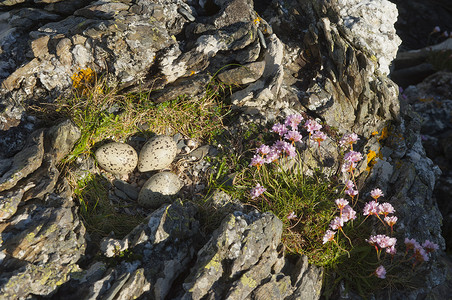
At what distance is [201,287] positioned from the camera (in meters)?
3.24

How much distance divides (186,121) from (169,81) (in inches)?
25.4

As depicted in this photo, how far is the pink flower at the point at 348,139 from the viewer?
468 centimetres

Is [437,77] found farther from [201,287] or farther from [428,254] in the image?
[201,287]

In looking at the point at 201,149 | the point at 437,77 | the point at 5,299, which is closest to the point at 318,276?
the point at 201,149

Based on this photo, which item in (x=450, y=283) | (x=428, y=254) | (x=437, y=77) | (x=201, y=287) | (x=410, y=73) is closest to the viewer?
Answer: (x=201, y=287)

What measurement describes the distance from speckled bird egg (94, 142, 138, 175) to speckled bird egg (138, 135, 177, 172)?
121 millimetres

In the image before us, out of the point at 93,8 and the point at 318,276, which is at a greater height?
A: the point at 93,8

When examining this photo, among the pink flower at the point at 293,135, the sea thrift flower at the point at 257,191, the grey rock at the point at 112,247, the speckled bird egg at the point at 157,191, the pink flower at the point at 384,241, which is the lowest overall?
the pink flower at the point at 384,241

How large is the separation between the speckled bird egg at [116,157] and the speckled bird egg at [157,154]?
0.12 meters

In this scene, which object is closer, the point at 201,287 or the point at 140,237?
the point at 201,287

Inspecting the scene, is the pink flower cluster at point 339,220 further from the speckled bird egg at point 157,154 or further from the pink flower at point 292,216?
the speckled bird egg at point 157,154

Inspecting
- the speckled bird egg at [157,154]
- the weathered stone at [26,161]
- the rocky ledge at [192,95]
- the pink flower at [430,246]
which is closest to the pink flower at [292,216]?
the rocky ledge at [192,95]

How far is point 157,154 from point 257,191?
4.44 feet

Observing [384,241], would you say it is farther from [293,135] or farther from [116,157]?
[116,157]
